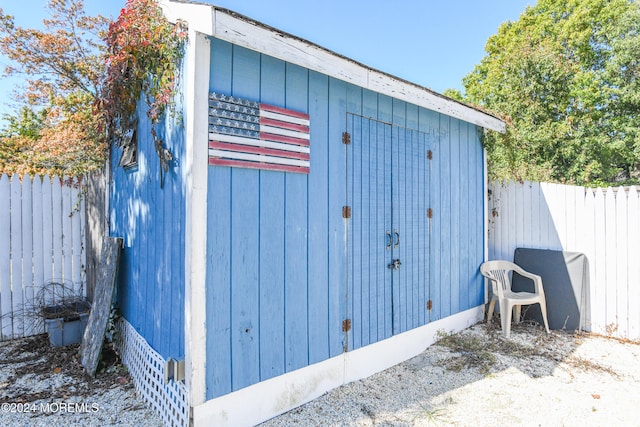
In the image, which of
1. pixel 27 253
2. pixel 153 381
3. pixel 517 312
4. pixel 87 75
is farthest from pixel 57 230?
pixel 517 312

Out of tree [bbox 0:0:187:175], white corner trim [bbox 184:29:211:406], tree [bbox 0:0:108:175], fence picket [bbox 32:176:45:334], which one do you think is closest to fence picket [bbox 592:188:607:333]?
white corner trim [bbox 184:29:211:406]

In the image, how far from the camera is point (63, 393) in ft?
8.87

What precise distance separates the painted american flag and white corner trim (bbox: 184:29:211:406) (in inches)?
3.0

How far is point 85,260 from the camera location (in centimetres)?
422

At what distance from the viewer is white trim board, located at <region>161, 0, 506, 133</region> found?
6.61 ft

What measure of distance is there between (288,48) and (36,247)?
3753 mm

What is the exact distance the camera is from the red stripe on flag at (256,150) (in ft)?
7.06

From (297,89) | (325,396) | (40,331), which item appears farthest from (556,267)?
(40,331)

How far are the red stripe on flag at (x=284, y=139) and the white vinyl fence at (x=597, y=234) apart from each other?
3.54 meters

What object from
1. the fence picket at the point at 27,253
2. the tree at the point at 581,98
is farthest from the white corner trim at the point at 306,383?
the tree at the point at 581,98

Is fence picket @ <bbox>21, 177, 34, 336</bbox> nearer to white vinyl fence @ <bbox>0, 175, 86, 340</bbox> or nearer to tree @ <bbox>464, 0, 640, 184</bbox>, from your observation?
white vinyl fence @ <bbox>0, 175, 86, 340</bbox>

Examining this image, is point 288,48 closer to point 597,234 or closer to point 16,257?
point 16,257

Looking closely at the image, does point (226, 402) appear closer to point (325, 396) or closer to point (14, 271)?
point (325, 396)

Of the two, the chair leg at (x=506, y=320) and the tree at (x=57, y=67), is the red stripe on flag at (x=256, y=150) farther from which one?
the tree at (x=57, y=67)
